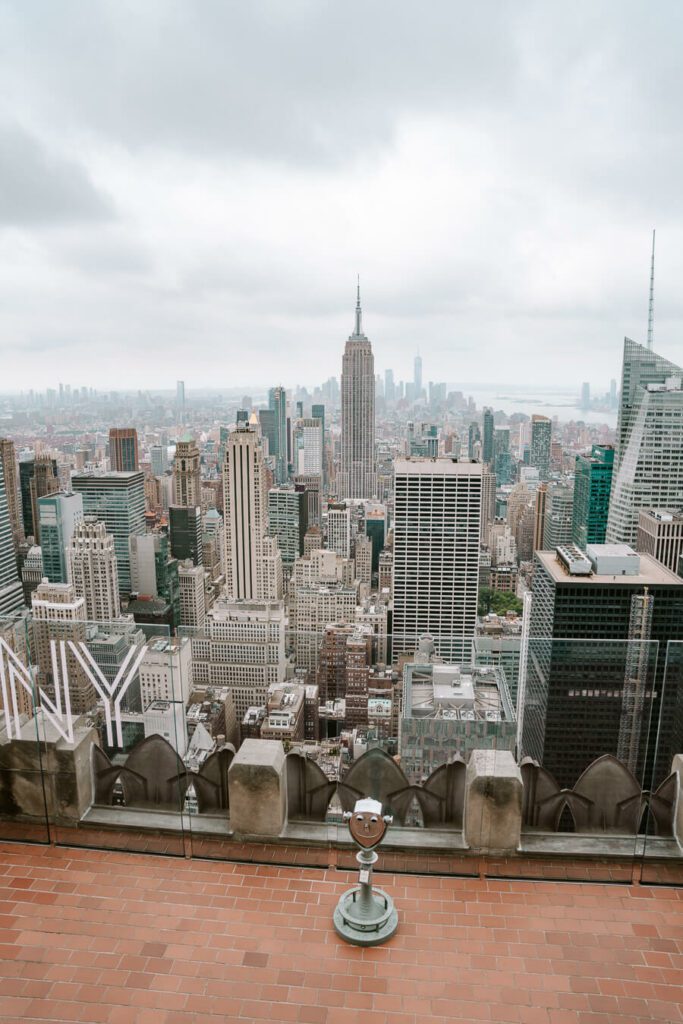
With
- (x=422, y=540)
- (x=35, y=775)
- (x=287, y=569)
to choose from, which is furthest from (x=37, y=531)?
(x=35, y=775)

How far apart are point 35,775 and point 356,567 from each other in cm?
4386

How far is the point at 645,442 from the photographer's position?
4584 centimetres

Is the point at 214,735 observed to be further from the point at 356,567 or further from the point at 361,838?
the point at 356,567

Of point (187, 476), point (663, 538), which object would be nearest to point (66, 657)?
point (663, 538)

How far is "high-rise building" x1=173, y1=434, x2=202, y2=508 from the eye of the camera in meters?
52.5

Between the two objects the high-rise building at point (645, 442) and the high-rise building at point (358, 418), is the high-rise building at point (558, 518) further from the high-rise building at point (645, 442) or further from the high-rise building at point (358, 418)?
the high-rise building at point (358, 418)

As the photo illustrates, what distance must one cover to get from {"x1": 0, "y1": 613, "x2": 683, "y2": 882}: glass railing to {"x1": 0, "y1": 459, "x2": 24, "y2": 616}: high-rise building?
3580 centimetres

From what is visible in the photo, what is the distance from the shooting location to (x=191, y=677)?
2.96 metres

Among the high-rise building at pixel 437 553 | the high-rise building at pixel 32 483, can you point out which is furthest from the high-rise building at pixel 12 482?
Result: the high-rise building at pixel 437 553

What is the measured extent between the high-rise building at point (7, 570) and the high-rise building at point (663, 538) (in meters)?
30.8

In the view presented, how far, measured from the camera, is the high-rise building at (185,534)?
48.7m

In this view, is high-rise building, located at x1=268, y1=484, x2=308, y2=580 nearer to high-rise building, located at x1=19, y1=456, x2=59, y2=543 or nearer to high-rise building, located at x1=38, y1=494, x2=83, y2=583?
high-rise building, located at x1=38, y1=494, x2=83, y2=583

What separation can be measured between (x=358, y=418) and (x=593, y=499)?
39.0 meters

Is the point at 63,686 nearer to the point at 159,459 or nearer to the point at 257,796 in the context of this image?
the point at 257,796
